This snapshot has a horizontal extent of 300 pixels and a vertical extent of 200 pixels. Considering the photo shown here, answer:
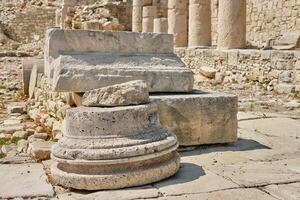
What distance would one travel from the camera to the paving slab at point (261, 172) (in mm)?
4031

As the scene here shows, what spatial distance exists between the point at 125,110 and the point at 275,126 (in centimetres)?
371

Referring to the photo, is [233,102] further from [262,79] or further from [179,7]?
[179,7]

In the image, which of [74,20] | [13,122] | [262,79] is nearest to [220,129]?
[13,122]

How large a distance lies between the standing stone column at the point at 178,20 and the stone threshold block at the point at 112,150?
49.1 ft

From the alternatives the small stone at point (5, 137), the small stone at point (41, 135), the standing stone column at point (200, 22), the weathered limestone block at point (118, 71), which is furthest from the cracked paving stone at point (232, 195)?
the standing stone column at point (200, 22)

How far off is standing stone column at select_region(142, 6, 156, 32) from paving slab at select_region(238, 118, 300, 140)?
51.7ft

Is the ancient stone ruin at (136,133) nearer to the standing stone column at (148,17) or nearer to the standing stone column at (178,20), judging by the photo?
the standing stone column at (178,20)

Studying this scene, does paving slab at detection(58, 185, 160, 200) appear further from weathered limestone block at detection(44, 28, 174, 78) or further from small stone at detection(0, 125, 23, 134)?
small stone at detection(0, 125, 23, 134)

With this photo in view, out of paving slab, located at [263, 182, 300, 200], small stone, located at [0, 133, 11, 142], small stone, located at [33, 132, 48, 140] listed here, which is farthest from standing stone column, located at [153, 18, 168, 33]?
paving slab, located at [263, 182, 300, 200]

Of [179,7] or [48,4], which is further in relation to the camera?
[48,4]

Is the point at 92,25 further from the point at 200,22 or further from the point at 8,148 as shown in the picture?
the point at 8,148

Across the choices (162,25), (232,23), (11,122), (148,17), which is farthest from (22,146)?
(148,17)

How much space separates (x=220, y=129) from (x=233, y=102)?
0.38m

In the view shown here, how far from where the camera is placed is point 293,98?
34.2 feet
